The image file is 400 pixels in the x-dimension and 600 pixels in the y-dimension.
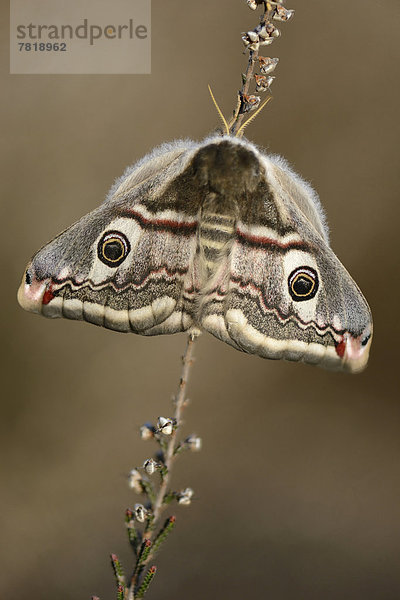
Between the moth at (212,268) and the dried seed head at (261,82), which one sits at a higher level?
the dried seed head at (261,82)

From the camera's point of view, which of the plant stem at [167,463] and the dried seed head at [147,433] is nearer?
the plant stem at [167,463]

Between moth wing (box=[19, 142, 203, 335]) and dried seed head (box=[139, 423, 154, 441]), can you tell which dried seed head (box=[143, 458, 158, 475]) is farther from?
moth wing (box=[19, 142, 203, 335])

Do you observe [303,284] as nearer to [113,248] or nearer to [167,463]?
[113,248]

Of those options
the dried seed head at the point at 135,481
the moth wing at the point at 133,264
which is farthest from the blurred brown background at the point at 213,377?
the dried seed head at the point at 135,481

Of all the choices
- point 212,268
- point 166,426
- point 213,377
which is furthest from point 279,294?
point 213,377

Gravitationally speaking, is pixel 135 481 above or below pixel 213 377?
below

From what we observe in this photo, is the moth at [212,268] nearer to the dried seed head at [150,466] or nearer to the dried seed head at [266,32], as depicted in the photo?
the dried seed head at [266,32]
